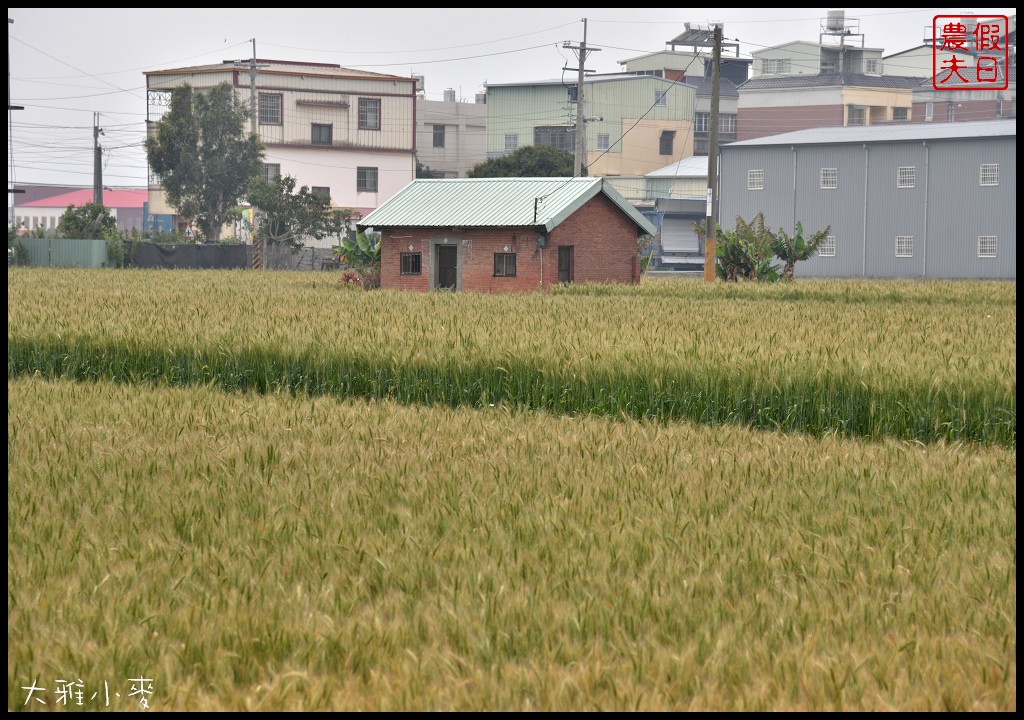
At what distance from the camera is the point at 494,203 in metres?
39.1

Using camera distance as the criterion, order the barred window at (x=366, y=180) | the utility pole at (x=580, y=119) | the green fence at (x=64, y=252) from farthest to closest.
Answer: the barred window at (x=366, y=180), the green fence at (x=64, y=252), the utility pole at (x=580, y=119)

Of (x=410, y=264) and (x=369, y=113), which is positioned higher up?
(x=369, y=113)

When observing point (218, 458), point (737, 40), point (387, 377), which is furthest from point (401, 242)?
point (218, 458)

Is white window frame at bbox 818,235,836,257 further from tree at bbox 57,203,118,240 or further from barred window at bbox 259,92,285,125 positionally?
tree at bbox 57,203,118,240

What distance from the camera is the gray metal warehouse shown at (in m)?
53.6

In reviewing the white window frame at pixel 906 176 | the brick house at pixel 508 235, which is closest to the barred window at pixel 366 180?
the white window frame at pixel 906 176

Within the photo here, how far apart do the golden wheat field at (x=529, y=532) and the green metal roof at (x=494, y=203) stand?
22.7 meters

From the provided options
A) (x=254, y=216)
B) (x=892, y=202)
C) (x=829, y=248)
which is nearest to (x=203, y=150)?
(x=254, y=216)

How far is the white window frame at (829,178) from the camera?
57503 mm

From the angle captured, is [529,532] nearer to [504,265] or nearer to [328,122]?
[504,265]

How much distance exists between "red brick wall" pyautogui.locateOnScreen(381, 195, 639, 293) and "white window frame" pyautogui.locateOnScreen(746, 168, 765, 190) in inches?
828

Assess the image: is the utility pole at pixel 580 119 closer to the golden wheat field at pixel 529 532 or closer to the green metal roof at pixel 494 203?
the green metal roof at pixel 494 203

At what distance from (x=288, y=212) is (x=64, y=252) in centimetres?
1025

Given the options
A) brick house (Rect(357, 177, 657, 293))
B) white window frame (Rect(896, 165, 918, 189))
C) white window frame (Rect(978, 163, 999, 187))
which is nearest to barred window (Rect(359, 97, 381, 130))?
white window frame (Rect(896, 165, 918, 189))
